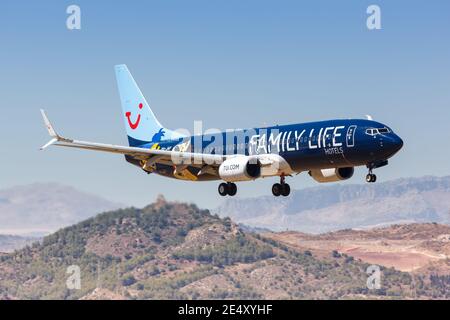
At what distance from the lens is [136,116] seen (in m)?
111

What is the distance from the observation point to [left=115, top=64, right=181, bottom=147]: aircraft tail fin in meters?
107

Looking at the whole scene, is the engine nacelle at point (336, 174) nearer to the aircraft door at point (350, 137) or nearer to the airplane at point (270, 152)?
the airplane at point (270, 152)

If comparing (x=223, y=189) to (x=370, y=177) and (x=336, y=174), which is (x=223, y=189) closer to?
(x=336, y=174)

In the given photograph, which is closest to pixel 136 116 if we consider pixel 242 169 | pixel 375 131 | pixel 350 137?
pixel 242 169

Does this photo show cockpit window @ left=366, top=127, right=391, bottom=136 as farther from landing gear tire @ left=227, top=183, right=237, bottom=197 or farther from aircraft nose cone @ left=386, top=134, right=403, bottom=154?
landing gear tire @ left=227, top=183, right=237, bottom=197

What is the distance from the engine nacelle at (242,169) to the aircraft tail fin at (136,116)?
1578 cm

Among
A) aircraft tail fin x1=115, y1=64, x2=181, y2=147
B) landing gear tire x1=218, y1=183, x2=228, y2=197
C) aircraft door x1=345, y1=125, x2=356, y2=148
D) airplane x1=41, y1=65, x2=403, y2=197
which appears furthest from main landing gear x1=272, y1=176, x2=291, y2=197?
aircraft tail fin x1=115, y1=64, x2=181, y2=147

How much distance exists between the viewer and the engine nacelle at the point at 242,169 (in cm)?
8606

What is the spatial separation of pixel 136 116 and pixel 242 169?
90.3 feet

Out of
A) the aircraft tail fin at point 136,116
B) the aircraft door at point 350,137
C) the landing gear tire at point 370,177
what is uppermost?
the aircraft tail fin at point 136,116

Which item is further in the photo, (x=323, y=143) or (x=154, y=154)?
(x=154, y=154)

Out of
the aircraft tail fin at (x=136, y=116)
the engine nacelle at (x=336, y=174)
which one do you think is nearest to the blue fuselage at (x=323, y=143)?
the engine nacelle at (x=336, y=174)
